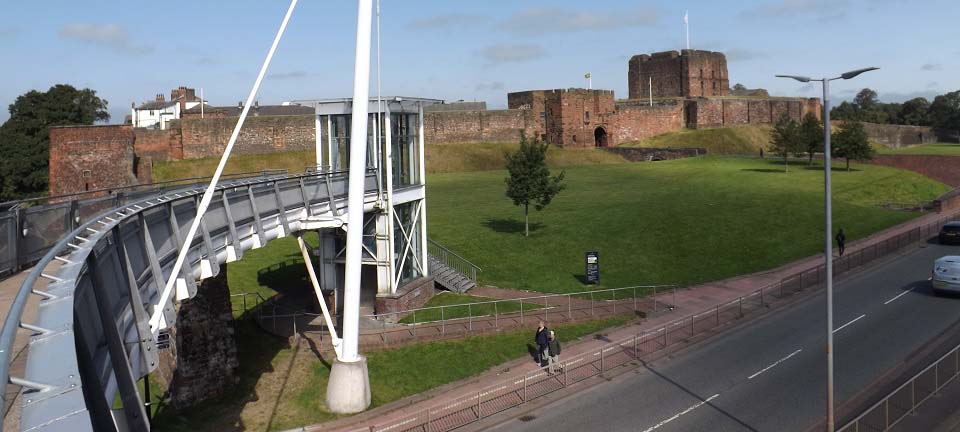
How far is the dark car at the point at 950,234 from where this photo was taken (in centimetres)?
3391

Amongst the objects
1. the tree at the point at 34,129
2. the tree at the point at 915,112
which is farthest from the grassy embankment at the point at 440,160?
the tree at the point at 915,112

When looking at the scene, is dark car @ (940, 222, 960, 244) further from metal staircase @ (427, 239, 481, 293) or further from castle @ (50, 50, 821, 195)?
castle @ (50, 50, 821, 195)

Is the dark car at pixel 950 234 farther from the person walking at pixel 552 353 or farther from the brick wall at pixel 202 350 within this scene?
the brick wall at pixel 202 350

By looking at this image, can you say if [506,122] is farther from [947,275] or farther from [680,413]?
[680,413]

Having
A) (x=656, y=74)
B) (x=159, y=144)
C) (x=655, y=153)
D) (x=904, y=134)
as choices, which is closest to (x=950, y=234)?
(x=655, y=153)

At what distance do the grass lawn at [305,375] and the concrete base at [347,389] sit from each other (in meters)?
0.30

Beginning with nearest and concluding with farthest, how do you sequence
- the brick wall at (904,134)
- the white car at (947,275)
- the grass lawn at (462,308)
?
1. the grass lawn at (462,308)
2. the white car at (947,275)
3. the brick wall at (904,134)

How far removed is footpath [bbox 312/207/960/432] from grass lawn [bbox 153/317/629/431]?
0.53m

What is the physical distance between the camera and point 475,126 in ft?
231

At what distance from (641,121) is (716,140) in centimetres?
764

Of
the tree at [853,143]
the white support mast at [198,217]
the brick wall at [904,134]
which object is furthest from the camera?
the brick wall at [904,134]

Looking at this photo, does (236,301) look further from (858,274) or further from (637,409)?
(858,274)

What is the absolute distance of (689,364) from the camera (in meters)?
19.7

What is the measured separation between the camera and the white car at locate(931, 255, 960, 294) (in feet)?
82.0
